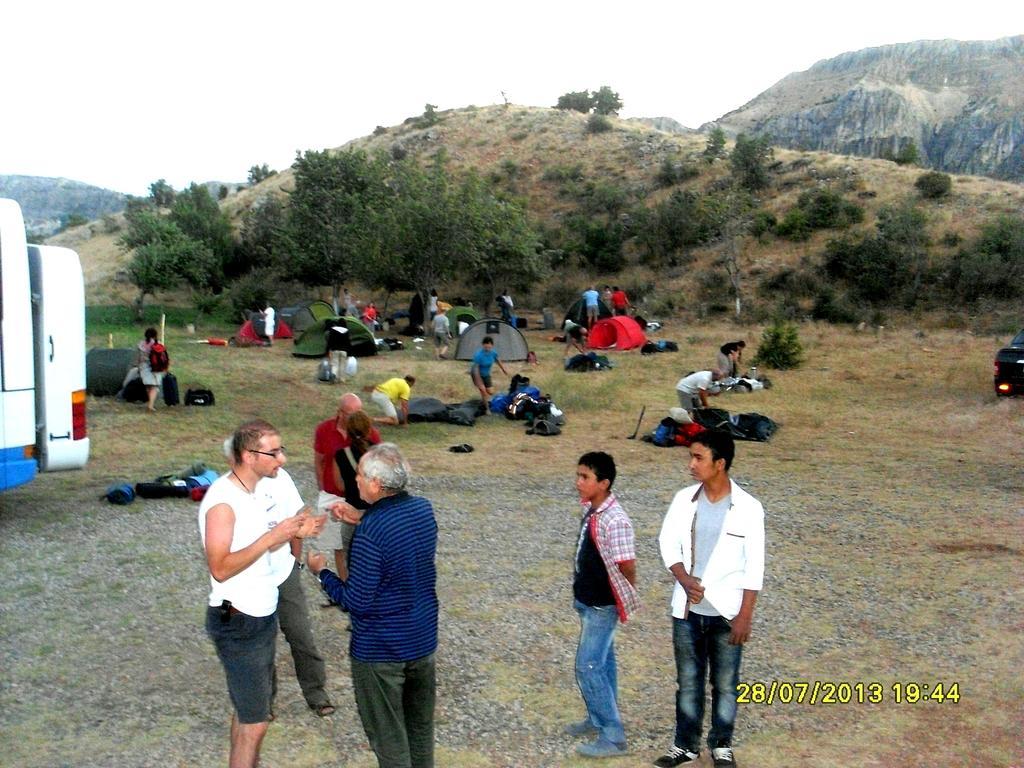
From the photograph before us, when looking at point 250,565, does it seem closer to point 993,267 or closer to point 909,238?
point 993,267

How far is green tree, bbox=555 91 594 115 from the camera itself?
2520 inches

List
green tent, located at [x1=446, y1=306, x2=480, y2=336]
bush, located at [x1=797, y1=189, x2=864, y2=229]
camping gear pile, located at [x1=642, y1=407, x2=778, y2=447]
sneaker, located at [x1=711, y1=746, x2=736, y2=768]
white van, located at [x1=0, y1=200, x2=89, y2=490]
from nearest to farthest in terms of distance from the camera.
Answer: sneaker, located at [x1=711, y1=746, x2=736, y2=768], white van, located at [x1=0, y1=200, x2=89, y2=490], camping gear pile, located at [x1=642, y1=407, x2=778, y2=447], green tent, located at [x1=446, y1=306, x2=480, y2=336], bush, located at [x1=797, y1=189, x2=864, y2=229]

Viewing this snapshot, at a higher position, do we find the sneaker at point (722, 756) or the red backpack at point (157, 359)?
the red backpack at point (157, 359)

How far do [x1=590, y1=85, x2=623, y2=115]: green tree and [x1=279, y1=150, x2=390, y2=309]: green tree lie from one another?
3006 centimetres

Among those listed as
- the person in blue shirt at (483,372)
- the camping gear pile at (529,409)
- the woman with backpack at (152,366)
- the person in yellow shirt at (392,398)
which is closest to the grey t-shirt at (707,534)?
the person in yellow shirt at (392,398)

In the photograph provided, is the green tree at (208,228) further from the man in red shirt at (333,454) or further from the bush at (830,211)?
the man in red shirt at (333,454)

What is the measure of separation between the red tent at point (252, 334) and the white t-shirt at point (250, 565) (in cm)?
2076

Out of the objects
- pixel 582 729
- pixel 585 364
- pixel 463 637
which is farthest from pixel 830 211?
pixel 582 729

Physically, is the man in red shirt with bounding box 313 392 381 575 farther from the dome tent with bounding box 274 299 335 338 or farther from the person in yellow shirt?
the dome tent with bounding box 274 299 335 338

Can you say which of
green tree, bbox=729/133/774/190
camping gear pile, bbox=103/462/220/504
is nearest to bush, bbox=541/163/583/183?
green tree, bbox=729/133/774/190

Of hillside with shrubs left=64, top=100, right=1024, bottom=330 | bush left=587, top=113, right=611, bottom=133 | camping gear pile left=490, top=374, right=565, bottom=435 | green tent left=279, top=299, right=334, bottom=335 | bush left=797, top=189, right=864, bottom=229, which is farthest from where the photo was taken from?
bush left=587, top=113, right=611, bottom=133

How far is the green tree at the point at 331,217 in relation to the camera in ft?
101

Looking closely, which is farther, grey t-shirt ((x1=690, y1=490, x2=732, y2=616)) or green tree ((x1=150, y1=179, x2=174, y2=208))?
green tree ((x1=150, y1=179, x2=174, y2=208))

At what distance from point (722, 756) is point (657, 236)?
3516cm
